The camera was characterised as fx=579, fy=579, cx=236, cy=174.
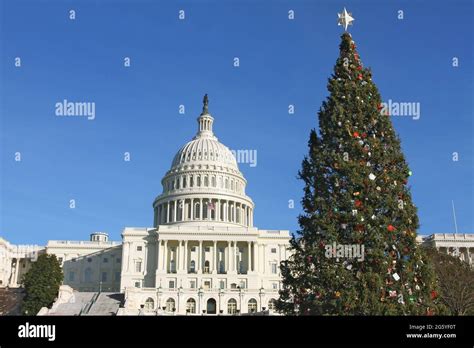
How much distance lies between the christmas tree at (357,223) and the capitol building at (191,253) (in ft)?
166

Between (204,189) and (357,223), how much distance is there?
336 ft

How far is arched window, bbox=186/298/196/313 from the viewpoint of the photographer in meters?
93.2

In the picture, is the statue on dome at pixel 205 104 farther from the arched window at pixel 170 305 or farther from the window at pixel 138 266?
the arched window at pixel 170 305

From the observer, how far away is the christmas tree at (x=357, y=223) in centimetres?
3162

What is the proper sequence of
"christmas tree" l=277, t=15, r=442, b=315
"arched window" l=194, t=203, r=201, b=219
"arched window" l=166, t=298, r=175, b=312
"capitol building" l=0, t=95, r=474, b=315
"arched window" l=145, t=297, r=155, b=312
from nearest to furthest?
1. "christmas tree" l=277, t=15, r=442, b=315
2. "arched window" l=145, t=297, r=155, b=312
3. "arched window" l=166, t=298, r=175, b=312
4. "capitol building" l=0, t=95, r=474, b=315
5. "arched window" l=194, t=203, r=201, b=219

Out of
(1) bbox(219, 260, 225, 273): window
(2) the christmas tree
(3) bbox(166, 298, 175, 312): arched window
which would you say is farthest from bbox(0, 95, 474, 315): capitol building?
(2) the christmas tree

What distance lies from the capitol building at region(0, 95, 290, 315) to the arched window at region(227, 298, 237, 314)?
16 centimetres

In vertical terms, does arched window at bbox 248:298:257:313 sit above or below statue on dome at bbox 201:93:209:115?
below

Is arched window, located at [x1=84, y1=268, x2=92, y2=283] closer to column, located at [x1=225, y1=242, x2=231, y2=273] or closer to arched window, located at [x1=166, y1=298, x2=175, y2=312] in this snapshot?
column, located at [x1=225, y1=242, x2=231, y2=273]

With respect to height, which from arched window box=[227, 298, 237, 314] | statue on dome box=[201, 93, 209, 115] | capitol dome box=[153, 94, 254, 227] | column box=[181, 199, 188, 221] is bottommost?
arched window box=[227, 298, 237, 314]
